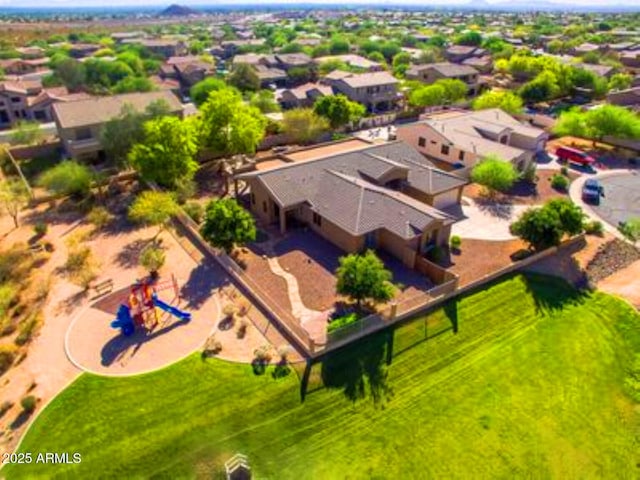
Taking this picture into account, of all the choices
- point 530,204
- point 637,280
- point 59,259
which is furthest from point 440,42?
point 59,259

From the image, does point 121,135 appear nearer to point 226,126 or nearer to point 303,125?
point 226,126

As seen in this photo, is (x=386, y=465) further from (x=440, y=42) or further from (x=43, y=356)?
(x=440, y=42)

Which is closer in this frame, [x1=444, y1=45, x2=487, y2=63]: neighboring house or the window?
the window

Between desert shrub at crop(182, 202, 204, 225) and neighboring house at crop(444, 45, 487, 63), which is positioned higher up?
desert shrub at crop(182, 202, 204, 225)

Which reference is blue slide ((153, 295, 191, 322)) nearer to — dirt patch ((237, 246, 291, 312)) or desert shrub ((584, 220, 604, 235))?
dirt patch ((237, 246, 291, 312))

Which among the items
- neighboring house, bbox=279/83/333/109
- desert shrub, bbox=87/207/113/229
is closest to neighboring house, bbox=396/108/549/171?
neighboring house, bbox=279/83/333/109

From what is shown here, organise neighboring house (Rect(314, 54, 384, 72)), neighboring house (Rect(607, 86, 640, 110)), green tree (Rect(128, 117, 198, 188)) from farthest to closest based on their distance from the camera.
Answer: neighboring house (Rect(314, 54, 384, 72)), neighboring house (Rect(607, 86, 640, 110)), green tree (Rect(128, 117, 198, 188))
